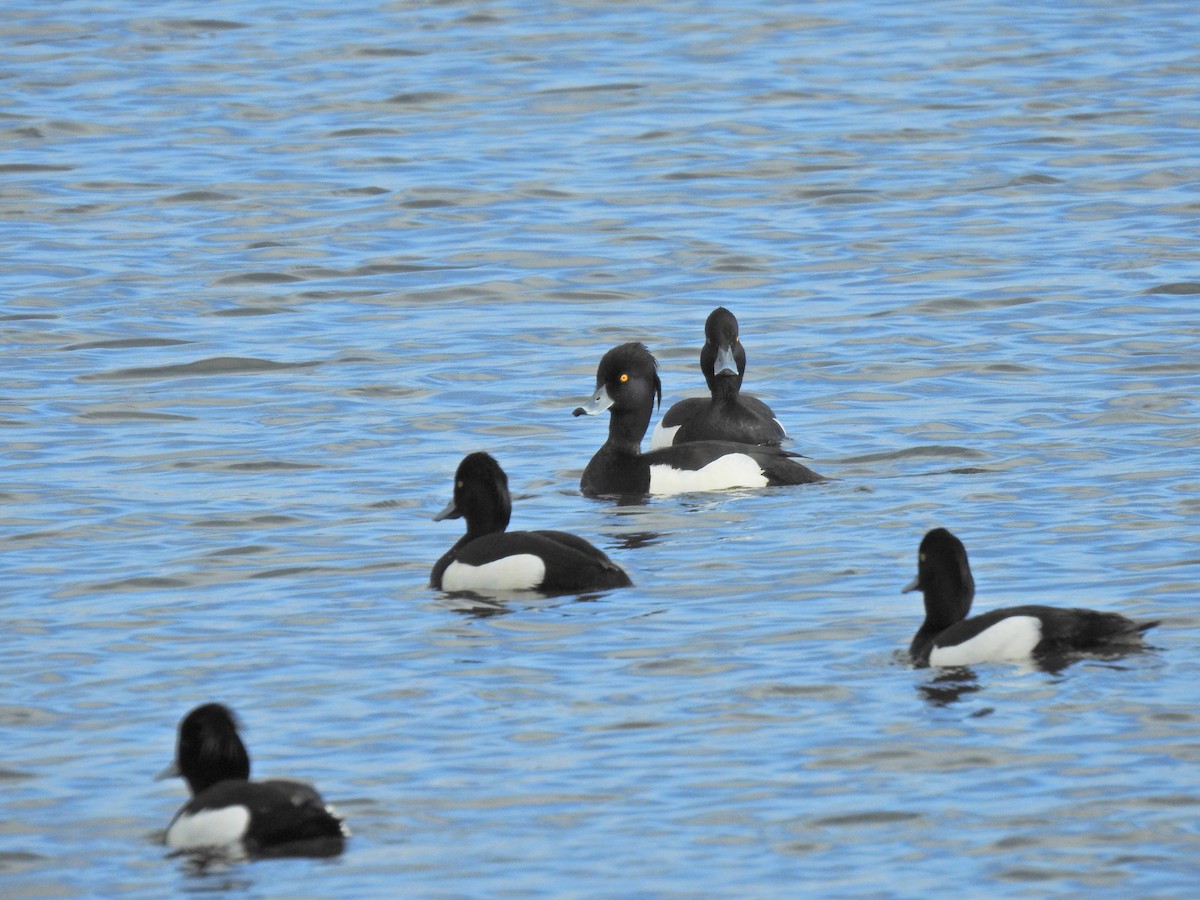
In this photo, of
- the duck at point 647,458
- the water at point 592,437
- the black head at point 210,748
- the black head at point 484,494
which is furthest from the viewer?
the duck at point 647,458

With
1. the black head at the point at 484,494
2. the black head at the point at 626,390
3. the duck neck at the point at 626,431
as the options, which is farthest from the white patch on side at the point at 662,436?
the black head at the point at 484,494

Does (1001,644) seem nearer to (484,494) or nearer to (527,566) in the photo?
(527,566)

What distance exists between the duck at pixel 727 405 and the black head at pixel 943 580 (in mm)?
4580

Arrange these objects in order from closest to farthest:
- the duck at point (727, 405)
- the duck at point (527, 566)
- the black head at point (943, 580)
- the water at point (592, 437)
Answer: the water at point (592, 437), the black head at point (943, 580), the duck at point (527, 566), the duck at point (727, 405)

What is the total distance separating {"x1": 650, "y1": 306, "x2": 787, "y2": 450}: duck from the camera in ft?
49.2

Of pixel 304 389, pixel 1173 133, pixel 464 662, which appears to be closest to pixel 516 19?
pixel 1173 133

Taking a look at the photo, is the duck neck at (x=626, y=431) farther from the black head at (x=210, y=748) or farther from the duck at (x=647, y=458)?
the black head at (x=210, y=748)

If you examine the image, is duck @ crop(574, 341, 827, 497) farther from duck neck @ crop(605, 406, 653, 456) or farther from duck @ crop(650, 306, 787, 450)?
duck @ crop(650, 306, 787, 450)

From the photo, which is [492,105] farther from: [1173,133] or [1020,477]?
[1020,477]

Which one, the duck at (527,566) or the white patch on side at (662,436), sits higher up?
the duck at (527,566)

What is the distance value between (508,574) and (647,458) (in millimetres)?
3027

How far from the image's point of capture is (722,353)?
49.4 ft

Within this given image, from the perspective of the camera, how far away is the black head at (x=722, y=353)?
15.0 metres

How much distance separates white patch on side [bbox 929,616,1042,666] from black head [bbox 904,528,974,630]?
34cm
